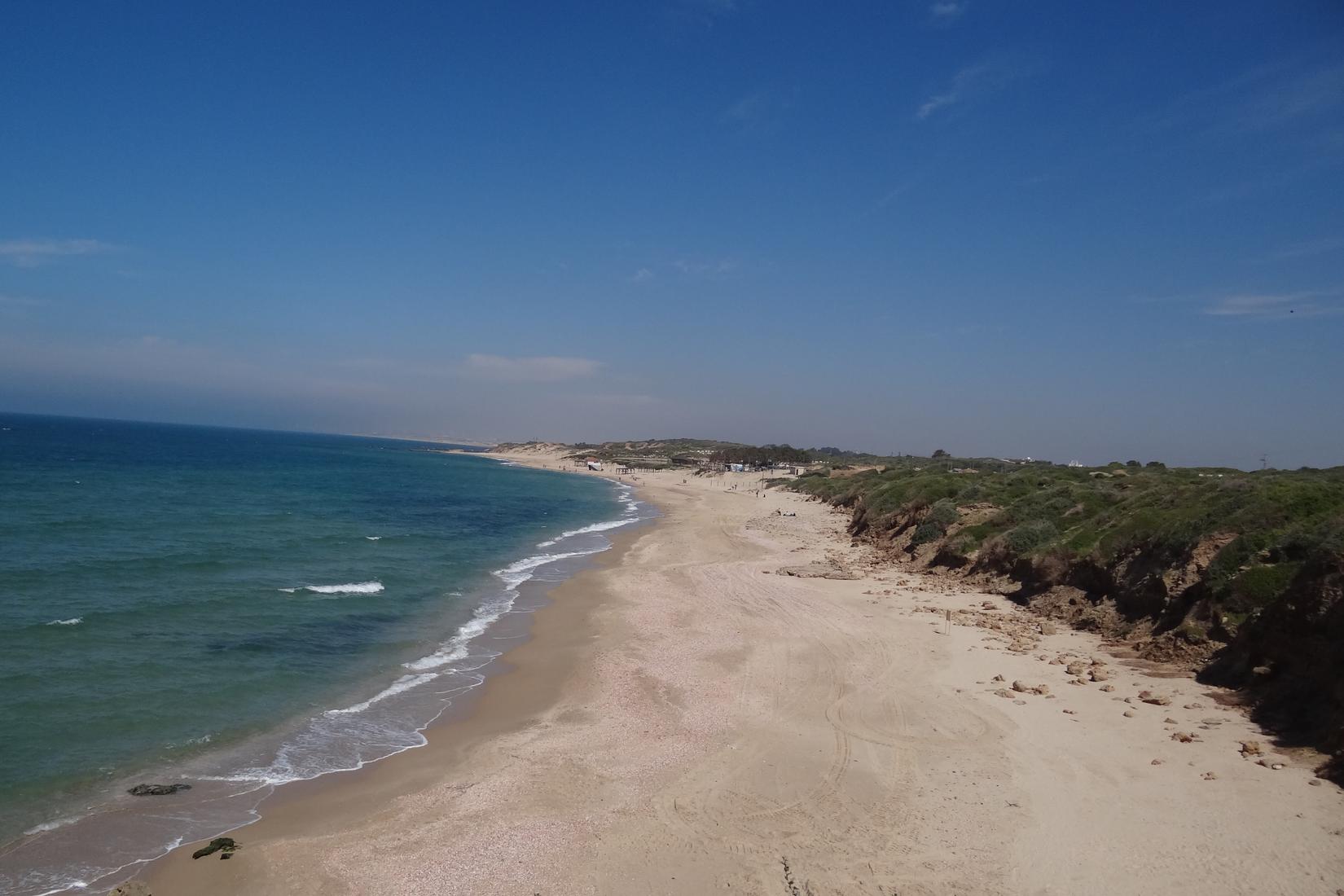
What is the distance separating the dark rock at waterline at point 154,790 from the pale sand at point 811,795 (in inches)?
64.3

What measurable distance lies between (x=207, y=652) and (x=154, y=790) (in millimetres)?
7064

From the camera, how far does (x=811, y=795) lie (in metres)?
9.84

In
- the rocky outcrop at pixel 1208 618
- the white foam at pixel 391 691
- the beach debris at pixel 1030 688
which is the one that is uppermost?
the rocky outcrop at pixel 1208 618

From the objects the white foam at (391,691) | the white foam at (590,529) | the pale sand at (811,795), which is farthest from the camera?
the white foam at (590,529)

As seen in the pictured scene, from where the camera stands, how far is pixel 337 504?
51.1 m

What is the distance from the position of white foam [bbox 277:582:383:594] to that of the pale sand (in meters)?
9.97

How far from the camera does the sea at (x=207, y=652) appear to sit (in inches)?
383

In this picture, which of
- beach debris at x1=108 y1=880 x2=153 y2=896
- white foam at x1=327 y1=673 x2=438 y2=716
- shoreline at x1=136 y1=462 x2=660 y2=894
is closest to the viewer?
beach debris at x1=108 y1=880 x2=153 y2=896

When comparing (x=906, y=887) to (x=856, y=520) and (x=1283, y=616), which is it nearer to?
(x=1283, y=616)

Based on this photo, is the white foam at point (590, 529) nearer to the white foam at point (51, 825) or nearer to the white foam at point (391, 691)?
the white foam at point (391, 691)

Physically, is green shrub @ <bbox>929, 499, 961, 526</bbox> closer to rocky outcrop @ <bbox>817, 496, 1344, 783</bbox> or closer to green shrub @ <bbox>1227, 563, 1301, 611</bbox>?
rocky outcrop @ <bbox>817, 496, 1344, 783</bbox>

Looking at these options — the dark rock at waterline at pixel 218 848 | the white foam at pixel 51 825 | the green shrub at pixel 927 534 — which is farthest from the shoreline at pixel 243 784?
the green shrub at pixel 927 534

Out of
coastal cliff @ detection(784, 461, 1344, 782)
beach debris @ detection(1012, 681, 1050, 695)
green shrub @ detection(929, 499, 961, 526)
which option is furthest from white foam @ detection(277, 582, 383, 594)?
green shrub @ detection(929, 499, 961, 526)

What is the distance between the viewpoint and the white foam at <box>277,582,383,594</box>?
76.3 feet
